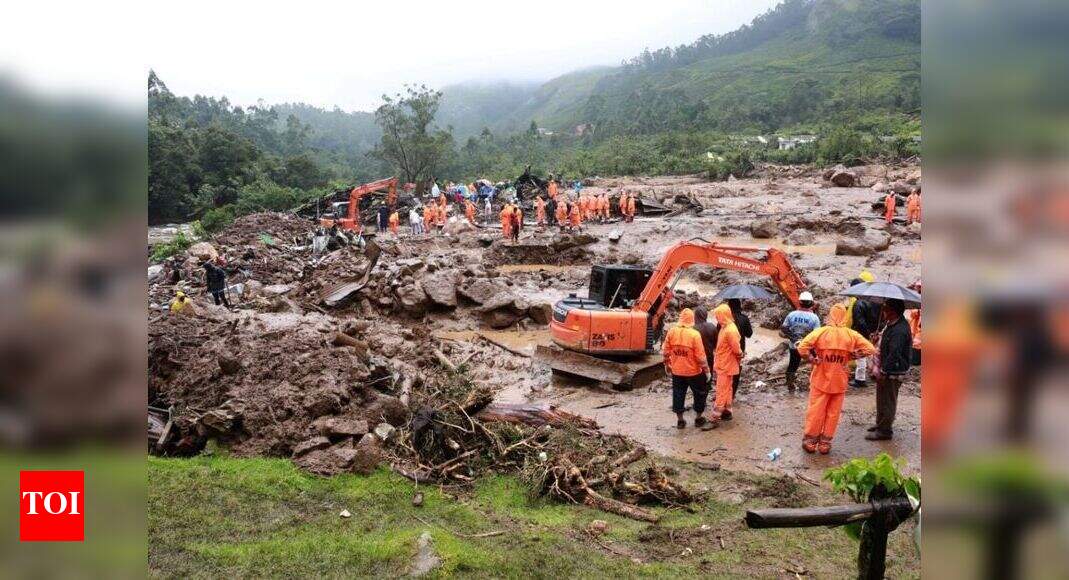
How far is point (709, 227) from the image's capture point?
2381 centimetres

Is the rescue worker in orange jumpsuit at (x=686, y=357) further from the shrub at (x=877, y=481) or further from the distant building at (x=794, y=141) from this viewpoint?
the distant building at (x=794, y=141)

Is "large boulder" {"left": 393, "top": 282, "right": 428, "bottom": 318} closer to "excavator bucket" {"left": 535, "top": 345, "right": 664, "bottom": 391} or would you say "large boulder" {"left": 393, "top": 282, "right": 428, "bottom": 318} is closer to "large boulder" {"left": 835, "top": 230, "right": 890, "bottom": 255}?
"excavator bucket" {"left": 535, "top": 345, "right": 664, "bottom": 391}

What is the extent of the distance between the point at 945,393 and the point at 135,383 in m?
1.78

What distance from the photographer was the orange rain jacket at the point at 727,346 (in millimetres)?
8062

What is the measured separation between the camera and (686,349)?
25.9 ft

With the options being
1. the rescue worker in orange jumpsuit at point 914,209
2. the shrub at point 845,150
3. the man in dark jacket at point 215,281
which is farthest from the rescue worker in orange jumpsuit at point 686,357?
the shrub at point 845,150

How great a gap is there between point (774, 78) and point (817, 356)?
87.0 m

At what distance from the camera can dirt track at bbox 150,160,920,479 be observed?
777cm

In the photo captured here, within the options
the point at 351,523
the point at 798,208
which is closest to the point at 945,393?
the point at 351,523

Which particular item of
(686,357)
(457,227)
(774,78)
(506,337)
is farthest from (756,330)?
(774,78)

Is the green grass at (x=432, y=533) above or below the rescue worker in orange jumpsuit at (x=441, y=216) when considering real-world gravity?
below

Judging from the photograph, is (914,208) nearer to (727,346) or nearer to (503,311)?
(503,311)

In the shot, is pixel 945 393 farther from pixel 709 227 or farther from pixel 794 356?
pixel 709 227

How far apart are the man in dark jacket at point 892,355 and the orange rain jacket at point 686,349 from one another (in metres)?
1.89
